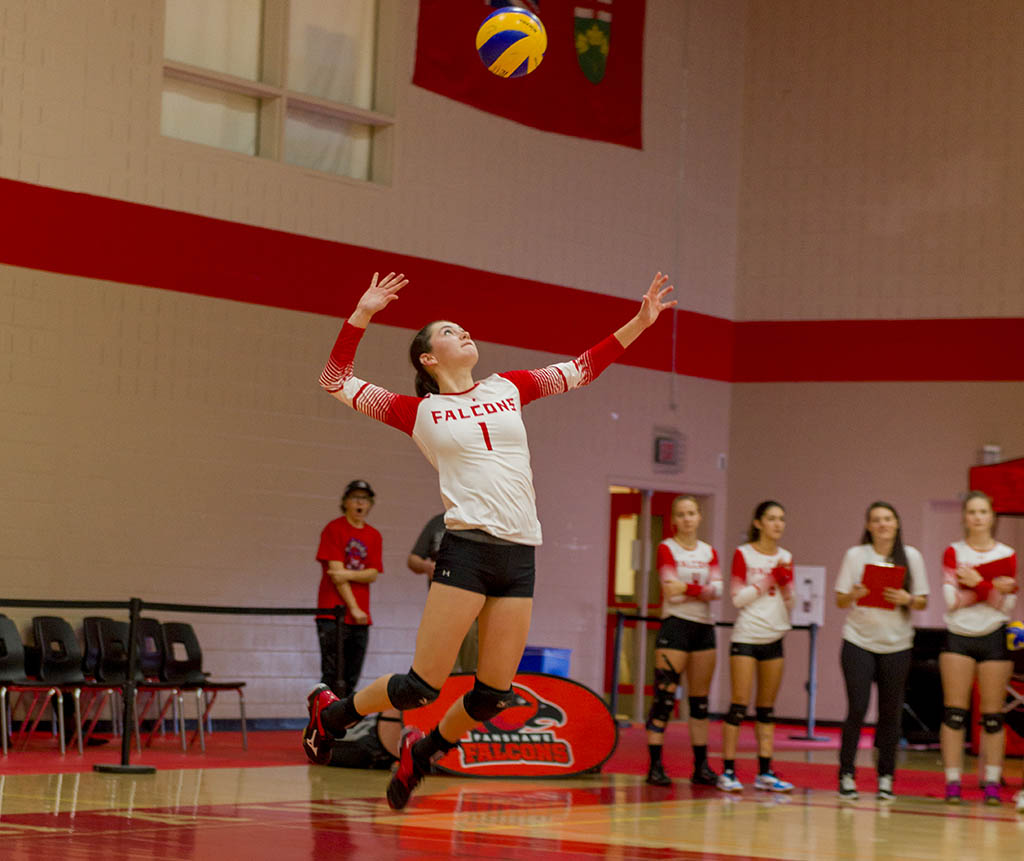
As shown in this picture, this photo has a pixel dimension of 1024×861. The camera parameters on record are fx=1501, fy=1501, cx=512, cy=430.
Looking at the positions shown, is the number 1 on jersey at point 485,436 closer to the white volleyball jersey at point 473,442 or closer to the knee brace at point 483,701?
the white volleyball jersey at point 473,442

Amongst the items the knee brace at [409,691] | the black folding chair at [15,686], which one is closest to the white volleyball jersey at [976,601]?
the knee brace at [409,691]

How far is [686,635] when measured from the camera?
31.7ft

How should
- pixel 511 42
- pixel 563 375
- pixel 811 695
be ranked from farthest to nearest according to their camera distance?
1. pixel 811 695
2. pixel 511 42
3. pixel 563 375

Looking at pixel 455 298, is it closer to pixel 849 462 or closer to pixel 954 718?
pixel 849 462

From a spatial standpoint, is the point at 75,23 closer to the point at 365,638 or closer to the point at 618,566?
the point at 365,638

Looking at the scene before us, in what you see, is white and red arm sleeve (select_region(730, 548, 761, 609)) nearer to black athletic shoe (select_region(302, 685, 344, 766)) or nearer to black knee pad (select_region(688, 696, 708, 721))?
black knee pad (select_region(688, 696, 708, 721))

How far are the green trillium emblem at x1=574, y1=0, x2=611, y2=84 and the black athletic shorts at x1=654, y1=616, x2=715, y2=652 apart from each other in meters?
7.47

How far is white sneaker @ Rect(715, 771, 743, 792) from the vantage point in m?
A: 9.41

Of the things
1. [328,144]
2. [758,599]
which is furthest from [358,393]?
[328,144]

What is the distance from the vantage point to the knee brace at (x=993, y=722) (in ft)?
30.4

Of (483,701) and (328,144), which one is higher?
(328,144)

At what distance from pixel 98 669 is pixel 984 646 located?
6341 mm

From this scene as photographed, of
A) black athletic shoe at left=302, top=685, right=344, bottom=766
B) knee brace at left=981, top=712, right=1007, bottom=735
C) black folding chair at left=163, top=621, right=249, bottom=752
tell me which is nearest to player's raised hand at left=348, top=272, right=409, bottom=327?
black athletic shoe at left=302, top=685, right=344, bottom=766

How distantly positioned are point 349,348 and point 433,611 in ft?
3.72
